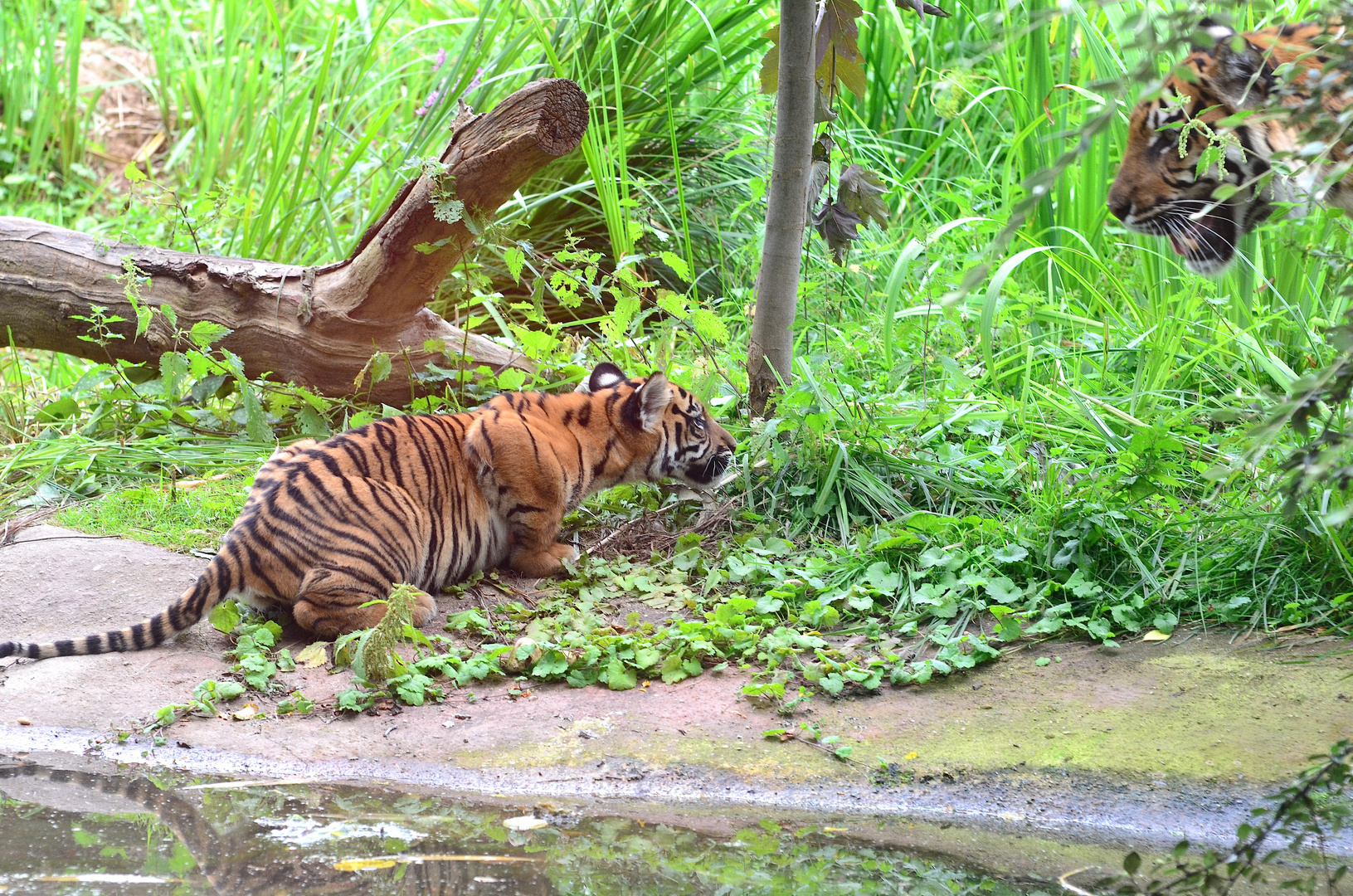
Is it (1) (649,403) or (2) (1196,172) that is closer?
(2) (1196,172)

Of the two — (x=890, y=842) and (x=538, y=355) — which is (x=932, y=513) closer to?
(x=890, y=842)

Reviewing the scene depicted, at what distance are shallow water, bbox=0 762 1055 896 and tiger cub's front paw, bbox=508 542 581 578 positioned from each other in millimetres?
1538

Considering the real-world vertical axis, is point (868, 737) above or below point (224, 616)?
below

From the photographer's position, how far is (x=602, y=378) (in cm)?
455

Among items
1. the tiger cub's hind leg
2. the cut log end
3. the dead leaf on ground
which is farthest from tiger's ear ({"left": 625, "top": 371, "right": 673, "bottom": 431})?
the dead leaf on ground

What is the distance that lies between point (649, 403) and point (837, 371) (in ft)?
2.62

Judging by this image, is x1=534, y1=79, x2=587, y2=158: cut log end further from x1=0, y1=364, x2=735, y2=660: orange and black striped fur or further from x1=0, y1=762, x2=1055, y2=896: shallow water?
x1=0, y1=762, x2=1055, y2=896: shallow water

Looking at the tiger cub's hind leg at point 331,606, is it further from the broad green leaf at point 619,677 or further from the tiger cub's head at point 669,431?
the tiger cub's head at point 669,431

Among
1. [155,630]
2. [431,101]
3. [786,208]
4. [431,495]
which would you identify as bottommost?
[155,630]

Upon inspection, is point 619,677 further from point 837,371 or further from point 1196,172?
point 1196,172

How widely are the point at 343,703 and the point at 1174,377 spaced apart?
3.21 meters

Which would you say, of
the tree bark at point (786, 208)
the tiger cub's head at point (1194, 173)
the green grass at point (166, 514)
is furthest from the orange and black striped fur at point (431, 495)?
the tiger cub's head at point (1194, 173)

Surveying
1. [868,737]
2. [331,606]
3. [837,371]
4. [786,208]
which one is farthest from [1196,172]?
[331,606]

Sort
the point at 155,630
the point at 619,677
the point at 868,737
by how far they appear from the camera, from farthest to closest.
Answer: the point at 155,630 → the point at 619,677 → the point at 868,737
